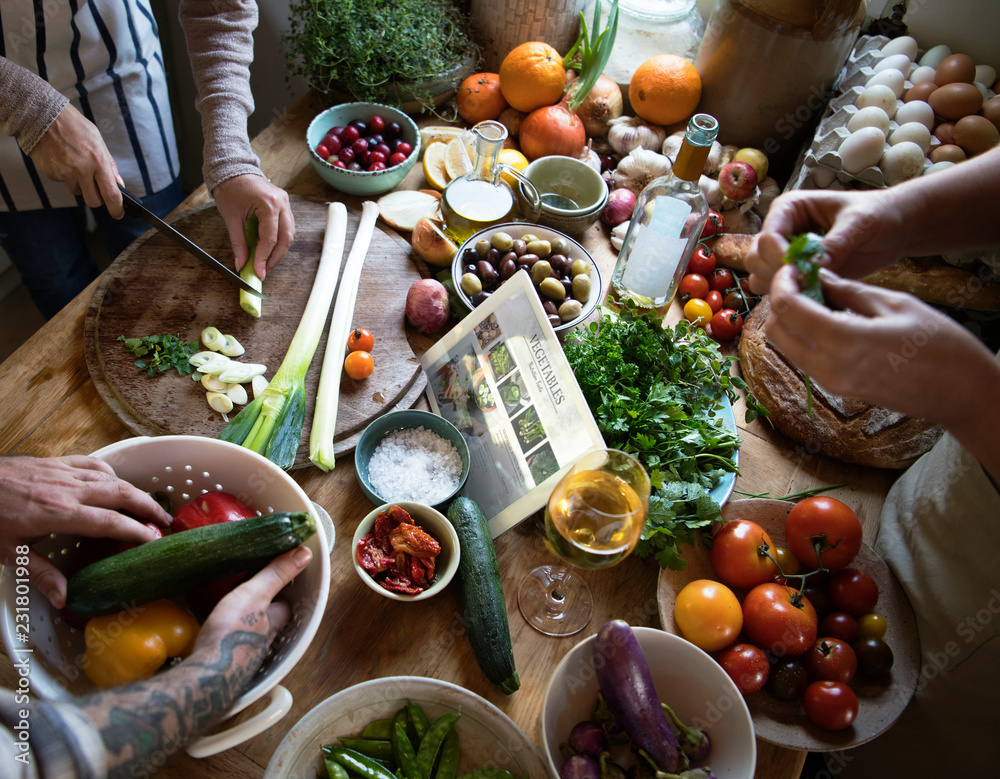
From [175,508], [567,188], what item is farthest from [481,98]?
[175,508]

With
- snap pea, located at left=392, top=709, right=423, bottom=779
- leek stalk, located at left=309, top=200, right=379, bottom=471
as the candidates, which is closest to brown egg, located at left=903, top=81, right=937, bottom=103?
leek stalk, located at left=309, top=200, right=379, bottom=471

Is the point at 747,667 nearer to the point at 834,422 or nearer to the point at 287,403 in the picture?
the point at 834,422

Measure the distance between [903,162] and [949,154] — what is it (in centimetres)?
11

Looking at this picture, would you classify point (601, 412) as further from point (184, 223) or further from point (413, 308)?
point (184, 223)

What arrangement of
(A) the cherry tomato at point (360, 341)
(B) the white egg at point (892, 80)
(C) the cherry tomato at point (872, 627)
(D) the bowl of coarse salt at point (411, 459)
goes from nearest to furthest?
(C) the cherry tomato at point (872, 627), (D) the bowl of coarse salt at point (411, 459), (A) the cherry tomato at point (360, 341), (B) the white egg at point (892, 80)

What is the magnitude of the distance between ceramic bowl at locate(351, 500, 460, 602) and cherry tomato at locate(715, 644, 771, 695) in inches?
19.3

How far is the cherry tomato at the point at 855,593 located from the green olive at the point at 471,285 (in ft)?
3.18

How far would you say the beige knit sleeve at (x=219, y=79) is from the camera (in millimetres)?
1480

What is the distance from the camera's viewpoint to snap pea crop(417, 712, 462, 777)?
86 cm

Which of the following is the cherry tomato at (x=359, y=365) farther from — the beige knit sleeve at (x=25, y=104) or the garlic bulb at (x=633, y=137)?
the garlic bulb at (x=633, y=137)

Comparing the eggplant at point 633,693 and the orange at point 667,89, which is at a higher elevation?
the orange at point 667,89

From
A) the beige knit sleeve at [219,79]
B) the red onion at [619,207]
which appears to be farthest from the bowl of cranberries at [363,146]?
the red onion at [619,207]

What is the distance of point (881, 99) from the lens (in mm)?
1596

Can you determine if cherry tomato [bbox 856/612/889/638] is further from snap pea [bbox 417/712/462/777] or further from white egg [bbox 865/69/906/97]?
white egg [bbox 865/69/906/97]
